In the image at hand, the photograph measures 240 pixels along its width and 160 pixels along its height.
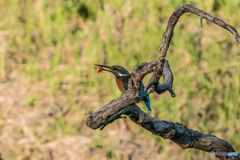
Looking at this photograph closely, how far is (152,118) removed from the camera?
54.9 inches

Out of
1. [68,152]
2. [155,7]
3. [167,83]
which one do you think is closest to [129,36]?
[155,7]

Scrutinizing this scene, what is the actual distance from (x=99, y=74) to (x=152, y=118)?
2.10 meters

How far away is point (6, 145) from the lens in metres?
3.11

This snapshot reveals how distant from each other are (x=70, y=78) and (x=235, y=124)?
168 cm

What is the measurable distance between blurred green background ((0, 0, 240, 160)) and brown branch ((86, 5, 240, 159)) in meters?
1.49

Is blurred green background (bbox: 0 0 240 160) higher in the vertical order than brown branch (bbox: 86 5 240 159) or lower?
higher

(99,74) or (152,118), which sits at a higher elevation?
(99,74)

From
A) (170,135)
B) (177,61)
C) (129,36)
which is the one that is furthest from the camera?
(129,36)

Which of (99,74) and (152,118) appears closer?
(152,118)

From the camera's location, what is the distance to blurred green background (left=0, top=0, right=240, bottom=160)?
3115 mm

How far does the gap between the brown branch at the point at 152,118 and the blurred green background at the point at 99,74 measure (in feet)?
4.89

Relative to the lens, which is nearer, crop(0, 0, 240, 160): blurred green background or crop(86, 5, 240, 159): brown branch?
crop(86, 5, 240, 159): brown branch

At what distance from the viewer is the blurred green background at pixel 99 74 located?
3.12 meters

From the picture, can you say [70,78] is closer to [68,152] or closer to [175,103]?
[68,152]
